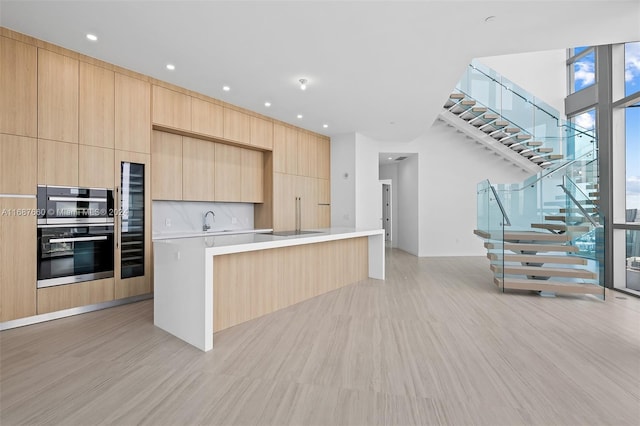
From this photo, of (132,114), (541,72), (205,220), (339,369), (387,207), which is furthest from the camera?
(387,207)

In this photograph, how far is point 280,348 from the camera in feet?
8.57

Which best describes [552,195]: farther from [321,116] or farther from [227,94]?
[227,94]

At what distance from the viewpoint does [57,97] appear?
11.0 feet

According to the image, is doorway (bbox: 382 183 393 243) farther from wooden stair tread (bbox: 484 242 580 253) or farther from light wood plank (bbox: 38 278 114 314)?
light wood plank (bbox: 38 278 114 314)

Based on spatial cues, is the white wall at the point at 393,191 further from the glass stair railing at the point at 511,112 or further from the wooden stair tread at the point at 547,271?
the wooden stair tread at the point at 547,271

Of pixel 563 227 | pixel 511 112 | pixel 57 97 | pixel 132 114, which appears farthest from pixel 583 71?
pixel 57 97

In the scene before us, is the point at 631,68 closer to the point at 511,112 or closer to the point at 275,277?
the point at 511,112

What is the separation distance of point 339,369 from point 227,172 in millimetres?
4169

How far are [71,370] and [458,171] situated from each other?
27.7 ft

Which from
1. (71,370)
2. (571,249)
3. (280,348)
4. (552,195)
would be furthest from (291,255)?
(552,195)

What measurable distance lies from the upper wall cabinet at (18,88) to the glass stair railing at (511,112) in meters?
7.01

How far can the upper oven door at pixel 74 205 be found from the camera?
128 inches

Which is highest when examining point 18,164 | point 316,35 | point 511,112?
point 511,112

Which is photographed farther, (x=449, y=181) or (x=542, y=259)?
(x=449, y=181)
